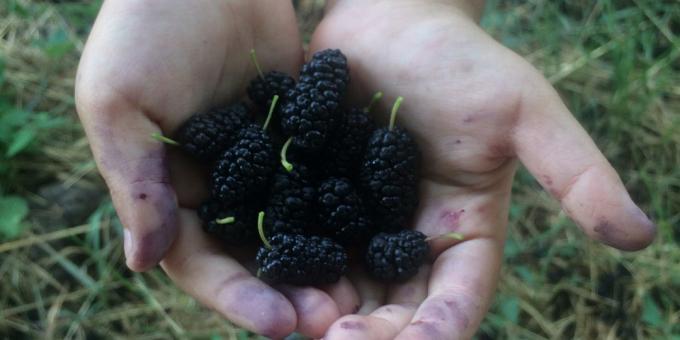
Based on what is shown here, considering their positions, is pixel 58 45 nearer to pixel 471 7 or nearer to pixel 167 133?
pixel 167 133

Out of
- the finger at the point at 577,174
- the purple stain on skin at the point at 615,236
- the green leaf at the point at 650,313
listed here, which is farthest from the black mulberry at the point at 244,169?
the green leaf at the point at 650,313

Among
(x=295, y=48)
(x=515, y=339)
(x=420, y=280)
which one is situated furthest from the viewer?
(x=515, y=339)

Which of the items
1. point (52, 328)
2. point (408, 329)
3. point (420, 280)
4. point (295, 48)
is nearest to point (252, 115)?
point (295, 48)

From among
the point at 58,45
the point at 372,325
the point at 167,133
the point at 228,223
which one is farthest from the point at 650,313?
the point at 58,45

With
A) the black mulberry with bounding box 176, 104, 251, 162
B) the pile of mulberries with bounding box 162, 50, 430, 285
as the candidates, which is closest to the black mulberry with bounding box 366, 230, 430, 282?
the pile of mulberries with bounding box 162, 50, 430, 285

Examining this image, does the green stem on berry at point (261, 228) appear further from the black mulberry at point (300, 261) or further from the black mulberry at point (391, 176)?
the black mulberry at point (391, 176)

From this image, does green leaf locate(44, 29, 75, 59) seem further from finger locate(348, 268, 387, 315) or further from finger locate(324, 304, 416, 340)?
finger locate(324, 304, 416, 340)

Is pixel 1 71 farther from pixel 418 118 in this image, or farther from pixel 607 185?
pixel 607 185
